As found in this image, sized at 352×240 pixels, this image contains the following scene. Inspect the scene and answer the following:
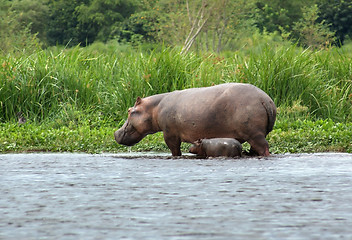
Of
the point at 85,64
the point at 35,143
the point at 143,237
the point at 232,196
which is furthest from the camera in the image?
the point at 85,64

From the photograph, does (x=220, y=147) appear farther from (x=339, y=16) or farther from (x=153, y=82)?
(x=339, y=16)

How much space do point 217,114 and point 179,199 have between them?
124 inches

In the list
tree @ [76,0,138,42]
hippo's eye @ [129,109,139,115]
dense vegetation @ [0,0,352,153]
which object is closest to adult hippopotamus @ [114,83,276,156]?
hippo's eye @ [129,109,139,115]

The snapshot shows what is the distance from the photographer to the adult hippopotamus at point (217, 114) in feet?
26.0

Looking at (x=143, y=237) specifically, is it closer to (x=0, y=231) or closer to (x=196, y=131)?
(x=0, y=231)

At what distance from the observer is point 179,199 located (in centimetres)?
501

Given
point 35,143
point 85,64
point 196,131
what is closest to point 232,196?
point 196,131

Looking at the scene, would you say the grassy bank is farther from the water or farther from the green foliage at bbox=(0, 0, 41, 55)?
the green foliage at bbox=(0, 0, 41, 55)

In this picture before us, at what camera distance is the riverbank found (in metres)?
9.33

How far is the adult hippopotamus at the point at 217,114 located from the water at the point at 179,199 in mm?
386

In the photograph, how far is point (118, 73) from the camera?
42.7 ft

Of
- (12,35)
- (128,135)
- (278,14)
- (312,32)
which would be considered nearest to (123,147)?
(128,135)

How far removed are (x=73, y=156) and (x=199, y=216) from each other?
188 inches

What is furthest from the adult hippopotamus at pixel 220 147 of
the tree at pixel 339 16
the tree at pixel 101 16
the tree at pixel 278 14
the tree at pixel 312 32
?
the tree at pixel 101 16
